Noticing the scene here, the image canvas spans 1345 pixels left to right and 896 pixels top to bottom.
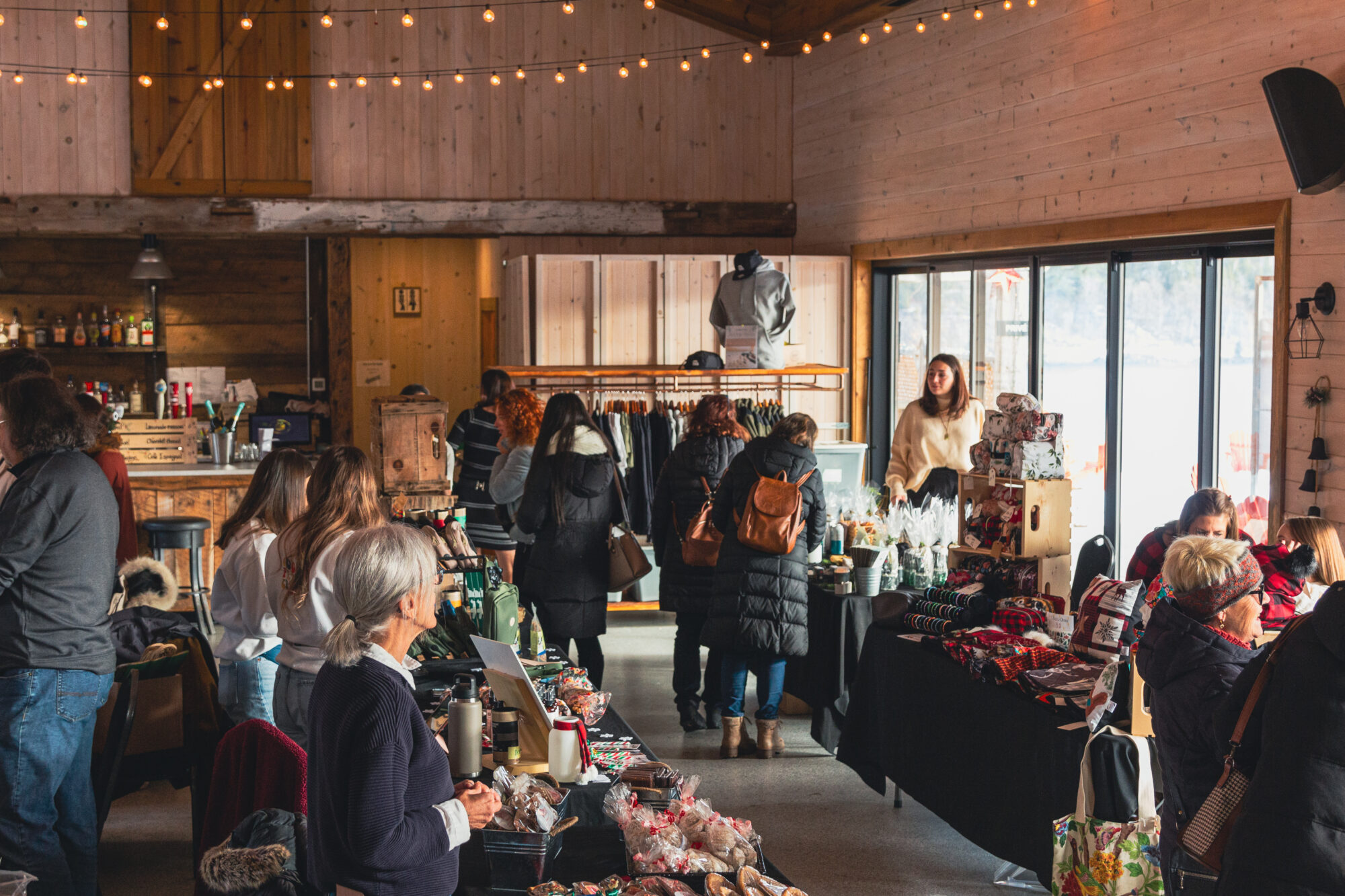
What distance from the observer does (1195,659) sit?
10.1 feet

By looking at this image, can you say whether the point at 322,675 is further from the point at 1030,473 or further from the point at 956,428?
the point at 956,428

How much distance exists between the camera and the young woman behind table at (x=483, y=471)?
762 centimetres

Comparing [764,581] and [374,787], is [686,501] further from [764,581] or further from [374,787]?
[374,787]

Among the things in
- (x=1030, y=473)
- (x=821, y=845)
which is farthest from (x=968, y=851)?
(x=1030, y=473)

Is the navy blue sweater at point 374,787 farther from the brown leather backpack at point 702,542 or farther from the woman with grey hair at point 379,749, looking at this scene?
the brown leather backpack at point 702,542

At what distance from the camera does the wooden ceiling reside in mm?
9547

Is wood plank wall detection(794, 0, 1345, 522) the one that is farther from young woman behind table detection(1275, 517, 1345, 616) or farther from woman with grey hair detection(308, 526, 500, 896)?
woman with grey hair detection(308, 526, 500, 896)

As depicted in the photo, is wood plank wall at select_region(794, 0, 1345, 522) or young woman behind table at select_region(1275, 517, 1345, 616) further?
wood plank wall at select_region(794, 0, 1345, 522)

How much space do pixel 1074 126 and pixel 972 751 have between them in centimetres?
407

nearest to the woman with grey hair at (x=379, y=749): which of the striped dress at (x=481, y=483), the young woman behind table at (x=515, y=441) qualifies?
the young woman behind table at (x=515, y=441)

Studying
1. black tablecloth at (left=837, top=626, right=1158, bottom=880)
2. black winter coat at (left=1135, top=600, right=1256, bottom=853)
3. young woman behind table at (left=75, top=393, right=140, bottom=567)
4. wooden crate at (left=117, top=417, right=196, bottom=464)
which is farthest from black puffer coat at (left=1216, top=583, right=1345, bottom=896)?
wooden crate at (left=117, top=417, right=196, bottom=464)

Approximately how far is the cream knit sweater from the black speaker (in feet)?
7.59

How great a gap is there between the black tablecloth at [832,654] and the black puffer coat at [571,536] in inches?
39.2

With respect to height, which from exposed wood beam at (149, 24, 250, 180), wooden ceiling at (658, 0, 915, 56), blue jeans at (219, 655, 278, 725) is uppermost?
wooden ceiling at (658, 0, 915, 56)
